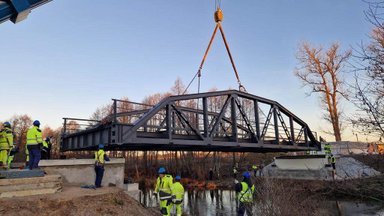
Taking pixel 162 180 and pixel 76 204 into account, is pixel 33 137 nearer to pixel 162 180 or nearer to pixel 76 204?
pixel 76 204

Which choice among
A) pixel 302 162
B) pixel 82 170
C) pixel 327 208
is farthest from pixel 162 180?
pixel 302 162

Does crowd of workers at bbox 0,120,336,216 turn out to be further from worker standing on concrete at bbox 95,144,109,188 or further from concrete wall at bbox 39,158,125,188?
concrete wall at bbox 39,158,125,188

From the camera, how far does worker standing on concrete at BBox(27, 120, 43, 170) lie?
9.96 metres

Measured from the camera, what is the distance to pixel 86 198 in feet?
31.1

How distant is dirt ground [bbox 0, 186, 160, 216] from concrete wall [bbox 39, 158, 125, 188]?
857mm

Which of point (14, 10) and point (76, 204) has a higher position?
point (14, 10)

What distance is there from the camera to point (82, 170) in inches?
476

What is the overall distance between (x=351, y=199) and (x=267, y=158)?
91.5ft

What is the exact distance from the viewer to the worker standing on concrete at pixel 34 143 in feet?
32.7

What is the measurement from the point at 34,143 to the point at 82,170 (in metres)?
2.79

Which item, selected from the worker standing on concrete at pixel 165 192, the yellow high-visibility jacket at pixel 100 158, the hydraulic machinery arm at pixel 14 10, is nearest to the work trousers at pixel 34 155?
the yellow high-visibility jacket at pixel 100 158

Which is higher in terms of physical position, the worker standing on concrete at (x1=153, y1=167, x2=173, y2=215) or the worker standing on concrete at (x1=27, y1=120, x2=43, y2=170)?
the worker standing on concrete at (x1=27, y1=120, x2=43, y2=170)

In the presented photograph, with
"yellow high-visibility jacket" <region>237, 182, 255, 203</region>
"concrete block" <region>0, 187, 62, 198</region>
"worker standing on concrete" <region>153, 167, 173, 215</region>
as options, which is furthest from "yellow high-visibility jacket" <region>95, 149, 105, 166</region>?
"yellow high-visibility jacket" <region>237, 182, 255, 203</region>

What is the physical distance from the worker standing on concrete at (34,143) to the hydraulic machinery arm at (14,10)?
5251 mm
